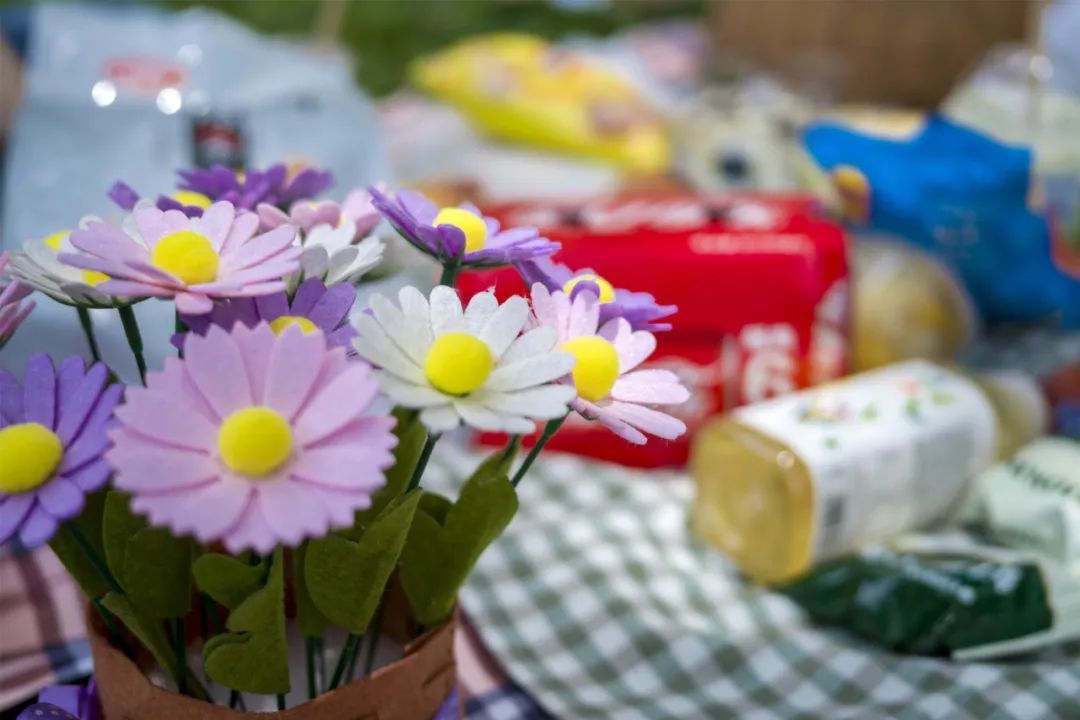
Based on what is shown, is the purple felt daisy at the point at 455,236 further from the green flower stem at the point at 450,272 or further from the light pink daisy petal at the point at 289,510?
the light pink daisy petal at the point at 289,510

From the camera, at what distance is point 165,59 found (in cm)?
101

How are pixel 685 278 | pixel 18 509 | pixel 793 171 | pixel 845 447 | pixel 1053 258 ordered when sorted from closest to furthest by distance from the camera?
pixel 18 509
pixel 845 447
pixel 685 278
pixel 1053 258
pixel 793 171

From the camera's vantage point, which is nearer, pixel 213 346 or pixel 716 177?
pixel 213 346

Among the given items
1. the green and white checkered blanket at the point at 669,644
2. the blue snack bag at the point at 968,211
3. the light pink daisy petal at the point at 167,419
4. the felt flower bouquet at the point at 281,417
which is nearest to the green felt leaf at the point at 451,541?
the felt flower bouquet at the point at 281,417

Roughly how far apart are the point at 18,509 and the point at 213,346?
0.22 feet

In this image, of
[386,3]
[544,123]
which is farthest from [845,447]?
[386,3]

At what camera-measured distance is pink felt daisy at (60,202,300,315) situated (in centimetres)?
30

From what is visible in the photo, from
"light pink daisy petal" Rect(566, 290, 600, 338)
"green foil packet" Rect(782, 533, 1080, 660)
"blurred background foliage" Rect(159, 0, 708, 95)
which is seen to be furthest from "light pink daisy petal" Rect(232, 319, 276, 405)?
"blurred background foliage" Rect(159, 0, 708, 95)

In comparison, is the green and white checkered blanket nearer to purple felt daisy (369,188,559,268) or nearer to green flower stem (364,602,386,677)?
green flower stem (364,602,386,677)

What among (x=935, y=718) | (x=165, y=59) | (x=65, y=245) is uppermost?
(x=65, y=245)

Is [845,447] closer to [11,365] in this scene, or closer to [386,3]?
[11,365]

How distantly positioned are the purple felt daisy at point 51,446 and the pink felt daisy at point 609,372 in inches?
5.3

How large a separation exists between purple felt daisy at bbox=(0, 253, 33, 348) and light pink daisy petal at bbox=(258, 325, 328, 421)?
10 centimetres

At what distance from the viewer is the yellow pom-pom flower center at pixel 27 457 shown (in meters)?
0.29
